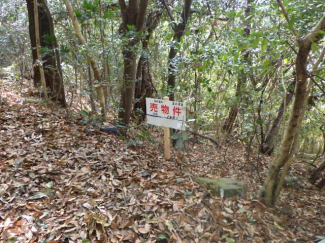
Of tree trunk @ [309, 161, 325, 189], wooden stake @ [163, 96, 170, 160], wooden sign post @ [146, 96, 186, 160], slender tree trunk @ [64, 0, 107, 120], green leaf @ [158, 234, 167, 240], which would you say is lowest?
tree trunk @ [309, 161, 325, 189]

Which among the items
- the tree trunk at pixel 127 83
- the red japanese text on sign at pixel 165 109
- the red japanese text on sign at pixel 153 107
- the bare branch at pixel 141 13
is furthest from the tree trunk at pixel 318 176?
the bare branch at pixel 141 13

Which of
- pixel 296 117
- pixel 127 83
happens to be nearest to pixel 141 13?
pixel 127 83

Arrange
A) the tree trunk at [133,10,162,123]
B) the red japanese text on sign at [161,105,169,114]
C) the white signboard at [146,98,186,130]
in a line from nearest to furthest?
the white signboard at [146,98,186,130]
the red japanese text on sign at [161,105,169,114]
the tree trunk at [133,10,162,123]

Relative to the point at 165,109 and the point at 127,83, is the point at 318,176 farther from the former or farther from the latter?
the point at 127,83

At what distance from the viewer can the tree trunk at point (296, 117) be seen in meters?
2.49

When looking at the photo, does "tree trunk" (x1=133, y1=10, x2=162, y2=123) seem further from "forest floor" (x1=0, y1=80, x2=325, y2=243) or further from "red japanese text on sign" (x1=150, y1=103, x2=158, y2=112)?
A: "forest floor" (x1=0, y1=80, x2=325, y2=243)

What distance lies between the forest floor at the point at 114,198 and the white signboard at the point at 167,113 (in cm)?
73

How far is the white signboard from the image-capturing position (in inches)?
154

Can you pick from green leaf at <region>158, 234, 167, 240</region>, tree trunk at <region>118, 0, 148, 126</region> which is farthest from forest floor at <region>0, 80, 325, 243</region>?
tree trunk at <region>118, 0, 148, 126</region>

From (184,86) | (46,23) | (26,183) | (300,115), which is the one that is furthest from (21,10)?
(300,115)

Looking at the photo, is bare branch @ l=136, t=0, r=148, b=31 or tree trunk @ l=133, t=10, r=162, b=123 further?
tree trunk @ l=133, t=10, r=162, b=123

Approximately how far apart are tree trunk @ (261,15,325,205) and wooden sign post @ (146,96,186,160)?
1.46 metres

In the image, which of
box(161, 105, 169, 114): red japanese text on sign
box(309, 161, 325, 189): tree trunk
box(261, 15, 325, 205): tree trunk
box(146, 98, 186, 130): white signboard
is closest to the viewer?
box(261, 15, 325, 205): tree trunk

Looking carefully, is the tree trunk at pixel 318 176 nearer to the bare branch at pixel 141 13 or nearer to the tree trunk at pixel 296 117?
the tree trunk at pixel 296 117
